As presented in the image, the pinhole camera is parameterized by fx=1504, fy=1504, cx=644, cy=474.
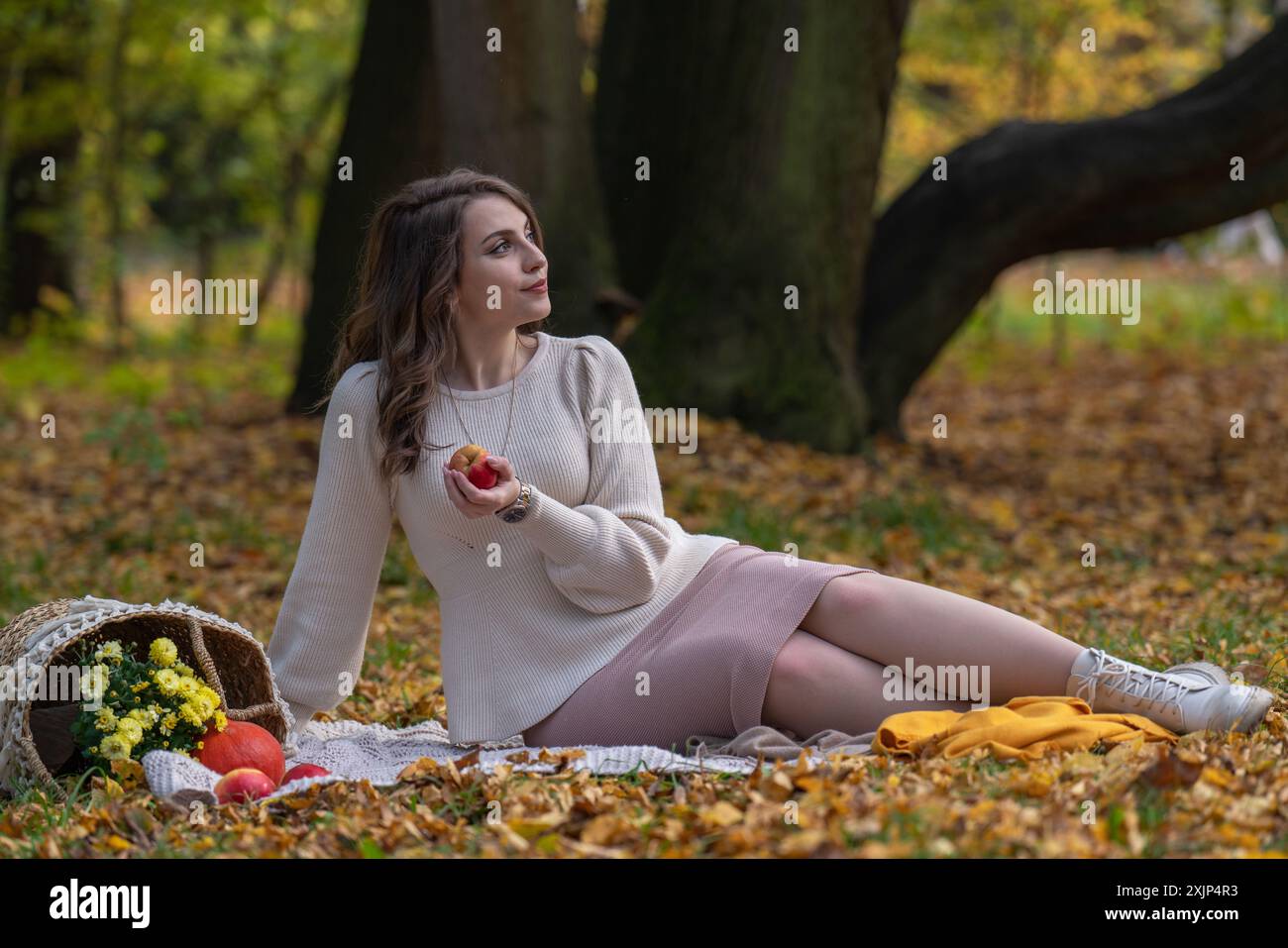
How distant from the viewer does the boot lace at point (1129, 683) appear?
322 centimetres

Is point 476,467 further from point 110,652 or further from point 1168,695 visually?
point 1168,695

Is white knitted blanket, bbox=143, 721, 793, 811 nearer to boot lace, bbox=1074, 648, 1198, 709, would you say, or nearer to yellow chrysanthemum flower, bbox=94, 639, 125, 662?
yellow chrysanthemum flower, bbox=94, 639, 125, 662

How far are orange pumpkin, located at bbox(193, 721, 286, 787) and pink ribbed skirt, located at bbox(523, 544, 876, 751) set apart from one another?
0.58 metres

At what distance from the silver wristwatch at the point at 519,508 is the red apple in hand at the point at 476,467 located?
82 millimetres

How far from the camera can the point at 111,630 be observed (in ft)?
12.0

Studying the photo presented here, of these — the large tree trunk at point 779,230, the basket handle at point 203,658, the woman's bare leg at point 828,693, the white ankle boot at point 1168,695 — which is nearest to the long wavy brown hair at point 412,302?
the basket handle at point 203,658

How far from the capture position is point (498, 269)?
11.6ft

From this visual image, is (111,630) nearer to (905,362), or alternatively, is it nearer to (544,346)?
(544,346)

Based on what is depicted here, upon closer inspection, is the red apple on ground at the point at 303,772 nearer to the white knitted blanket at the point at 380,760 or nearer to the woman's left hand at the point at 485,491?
the white knitted blanket at the point at 380,760

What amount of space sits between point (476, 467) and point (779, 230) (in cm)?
459
